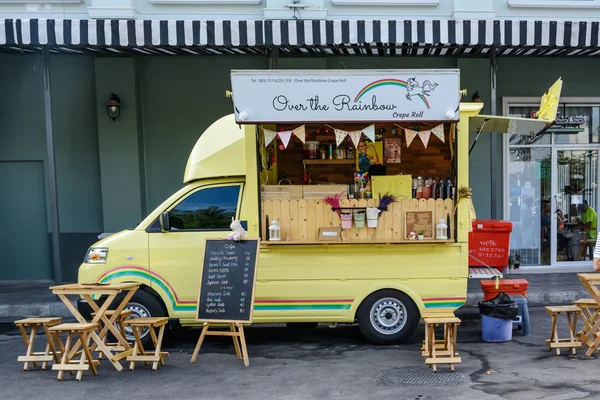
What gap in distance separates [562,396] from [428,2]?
7560 mm

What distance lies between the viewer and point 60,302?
8.84 m

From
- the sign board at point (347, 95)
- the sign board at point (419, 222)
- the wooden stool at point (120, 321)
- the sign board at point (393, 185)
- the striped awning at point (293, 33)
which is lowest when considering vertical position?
the wooden stool at point (120, 321)

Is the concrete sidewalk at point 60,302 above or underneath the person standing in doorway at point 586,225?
underneath

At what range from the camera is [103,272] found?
20.8ft

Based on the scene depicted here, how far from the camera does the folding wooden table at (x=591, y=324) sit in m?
5.86

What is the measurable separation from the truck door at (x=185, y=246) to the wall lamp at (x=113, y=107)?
4532mm

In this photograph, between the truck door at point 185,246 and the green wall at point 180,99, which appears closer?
the truck door at point 185,246

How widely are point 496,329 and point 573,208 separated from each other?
5.56 m

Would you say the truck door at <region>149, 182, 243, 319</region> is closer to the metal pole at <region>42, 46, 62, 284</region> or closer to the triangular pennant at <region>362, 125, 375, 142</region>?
the triangular pennant at <region>362, 125, 375, 142</region>

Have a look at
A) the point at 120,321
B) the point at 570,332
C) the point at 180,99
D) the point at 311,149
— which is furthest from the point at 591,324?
the point at 180,99

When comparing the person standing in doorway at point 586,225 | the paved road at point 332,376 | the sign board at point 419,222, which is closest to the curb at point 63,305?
the paved road at point 332,376

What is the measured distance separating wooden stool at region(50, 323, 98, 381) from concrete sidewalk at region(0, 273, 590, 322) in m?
3.29

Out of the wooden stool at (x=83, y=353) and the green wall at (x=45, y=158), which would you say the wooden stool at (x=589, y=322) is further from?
the green wall at (x=45, y=158)

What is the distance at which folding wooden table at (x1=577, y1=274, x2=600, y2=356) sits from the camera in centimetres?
586
